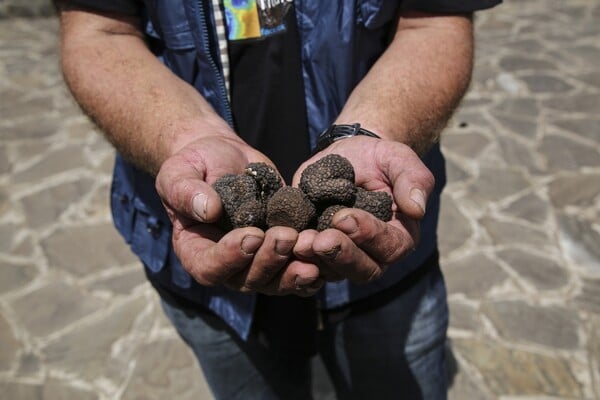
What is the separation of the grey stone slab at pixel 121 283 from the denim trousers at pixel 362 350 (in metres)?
2.38

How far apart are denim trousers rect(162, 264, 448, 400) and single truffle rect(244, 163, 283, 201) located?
541 millimetres

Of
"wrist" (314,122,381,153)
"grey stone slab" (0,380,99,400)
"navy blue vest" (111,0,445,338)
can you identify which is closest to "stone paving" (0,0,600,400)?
"grey stone slab" (0,380,99,400)

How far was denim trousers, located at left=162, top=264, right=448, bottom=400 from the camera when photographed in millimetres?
2193

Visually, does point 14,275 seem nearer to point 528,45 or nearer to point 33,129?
point 33,129

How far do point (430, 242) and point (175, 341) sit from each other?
249cm

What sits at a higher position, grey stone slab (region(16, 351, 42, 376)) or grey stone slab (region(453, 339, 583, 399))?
grey stone slab (region(453, 339, 583, 399))

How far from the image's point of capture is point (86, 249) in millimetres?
4996

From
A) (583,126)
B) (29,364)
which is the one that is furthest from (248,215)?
(583,126)

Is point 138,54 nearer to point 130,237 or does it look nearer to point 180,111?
point 180,111

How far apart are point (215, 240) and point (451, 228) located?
11.9 ft

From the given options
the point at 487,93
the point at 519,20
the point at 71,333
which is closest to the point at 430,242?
the point at 71,333

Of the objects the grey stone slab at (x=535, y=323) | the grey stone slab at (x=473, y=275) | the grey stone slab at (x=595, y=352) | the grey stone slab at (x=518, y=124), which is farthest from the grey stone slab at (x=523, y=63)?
the grey stone slab at (x=595, y=352)

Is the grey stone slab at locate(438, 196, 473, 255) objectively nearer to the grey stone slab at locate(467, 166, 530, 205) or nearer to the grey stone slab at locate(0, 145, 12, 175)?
the grey stone slab at locate(467, 166, 530, 205)

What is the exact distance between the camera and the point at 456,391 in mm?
3643
